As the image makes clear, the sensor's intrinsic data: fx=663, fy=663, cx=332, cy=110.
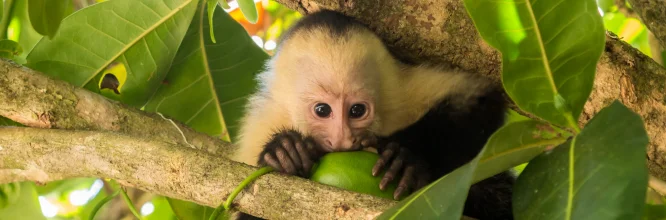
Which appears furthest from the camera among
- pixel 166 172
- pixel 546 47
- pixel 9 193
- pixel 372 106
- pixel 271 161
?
pixel 9 193

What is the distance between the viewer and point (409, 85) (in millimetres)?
2424

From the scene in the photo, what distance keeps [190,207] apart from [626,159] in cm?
175

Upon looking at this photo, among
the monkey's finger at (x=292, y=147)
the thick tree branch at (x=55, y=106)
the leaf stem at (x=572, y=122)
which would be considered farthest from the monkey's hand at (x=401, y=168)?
the thick tree branch at (x=55, y=106)

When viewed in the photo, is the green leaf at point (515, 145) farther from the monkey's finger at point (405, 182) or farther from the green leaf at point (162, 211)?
the green leaf at point (162, 211)

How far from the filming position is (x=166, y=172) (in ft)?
5.76

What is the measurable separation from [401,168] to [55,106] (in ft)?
3.61

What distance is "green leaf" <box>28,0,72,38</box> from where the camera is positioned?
2027 millimetres

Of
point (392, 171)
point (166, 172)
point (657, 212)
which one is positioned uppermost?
point (166, 172)

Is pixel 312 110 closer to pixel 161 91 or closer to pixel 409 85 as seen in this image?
pixel 409 85

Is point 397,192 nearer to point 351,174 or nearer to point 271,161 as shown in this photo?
point 351,174

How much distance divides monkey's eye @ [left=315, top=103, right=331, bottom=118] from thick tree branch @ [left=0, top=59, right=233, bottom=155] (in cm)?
61

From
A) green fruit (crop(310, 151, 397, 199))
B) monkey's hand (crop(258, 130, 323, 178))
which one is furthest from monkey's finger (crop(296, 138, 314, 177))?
green fruit (crop(310, 151, 397, 199))

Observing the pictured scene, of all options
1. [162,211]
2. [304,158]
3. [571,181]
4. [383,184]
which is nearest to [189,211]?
[162,211]

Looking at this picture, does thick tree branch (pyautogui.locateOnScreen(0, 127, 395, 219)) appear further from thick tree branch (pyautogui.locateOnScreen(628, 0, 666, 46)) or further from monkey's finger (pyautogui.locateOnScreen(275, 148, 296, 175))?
thick tree branch (pyautogui.locateOnScreen(628, 0, 666, 46))
